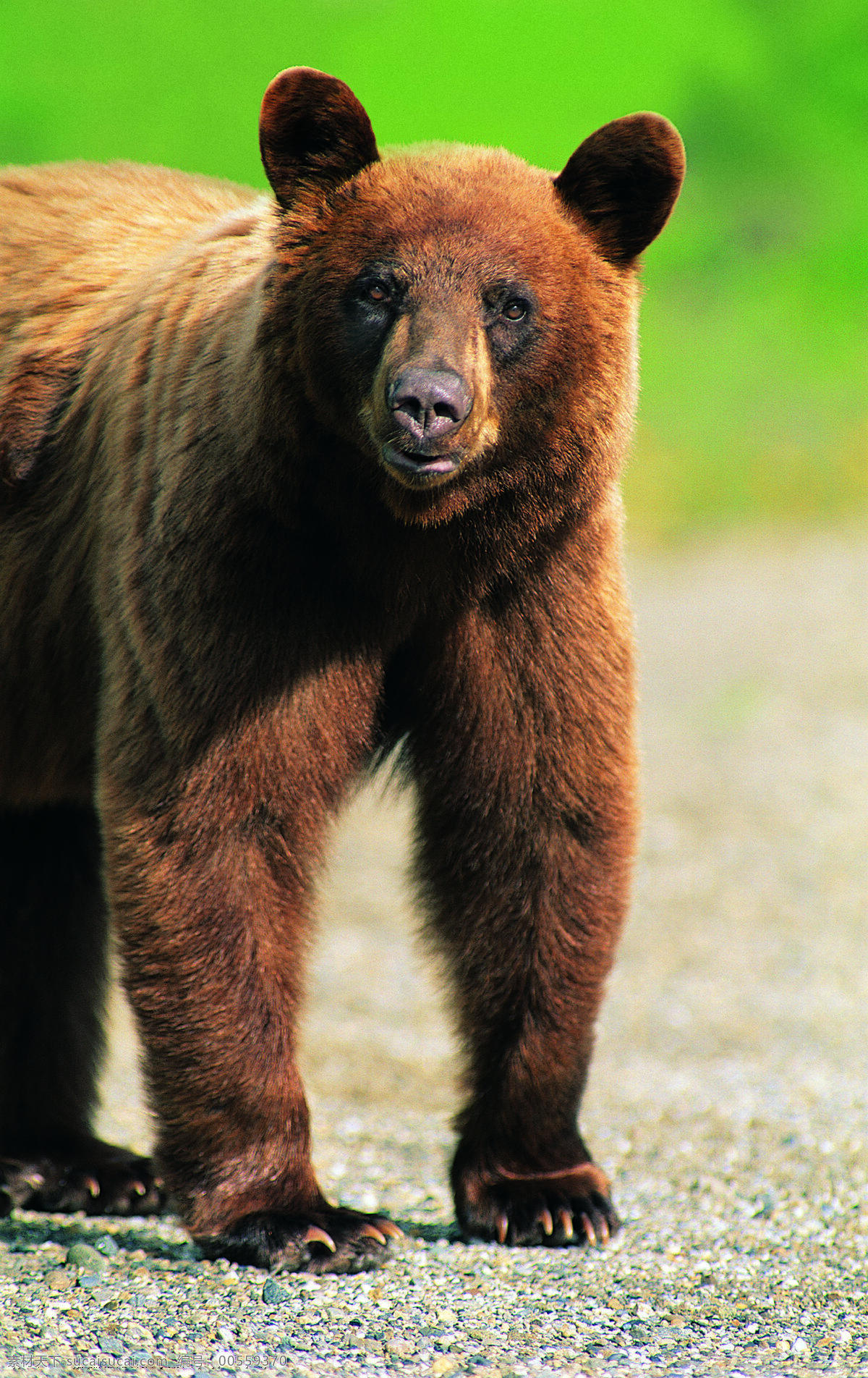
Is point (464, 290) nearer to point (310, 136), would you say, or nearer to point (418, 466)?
point (418, 466)

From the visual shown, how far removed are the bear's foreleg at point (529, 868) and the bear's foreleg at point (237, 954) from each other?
1.18ft

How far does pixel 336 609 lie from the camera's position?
3.98m

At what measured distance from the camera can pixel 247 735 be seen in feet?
12.9

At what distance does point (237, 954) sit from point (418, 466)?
1.37m

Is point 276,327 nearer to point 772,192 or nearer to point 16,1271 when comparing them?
point 16,1271

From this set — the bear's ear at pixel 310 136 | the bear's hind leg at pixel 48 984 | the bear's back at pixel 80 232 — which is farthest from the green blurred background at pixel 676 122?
the bear's ear at pixel 310 136

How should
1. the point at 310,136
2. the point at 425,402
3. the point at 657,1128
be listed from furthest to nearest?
the point at 657,1128 → the point at 310,136 → the point at 425,402

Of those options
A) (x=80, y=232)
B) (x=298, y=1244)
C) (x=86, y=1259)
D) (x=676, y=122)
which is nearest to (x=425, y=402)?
(x=80, y=232)

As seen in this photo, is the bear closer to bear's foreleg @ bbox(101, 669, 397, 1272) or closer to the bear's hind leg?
bear's foreleg @ bbox(101, 669, 397, 1272)

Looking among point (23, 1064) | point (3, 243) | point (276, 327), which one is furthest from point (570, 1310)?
point (3, 243)

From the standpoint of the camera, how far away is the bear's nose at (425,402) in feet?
11.4

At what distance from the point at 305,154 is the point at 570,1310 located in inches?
117

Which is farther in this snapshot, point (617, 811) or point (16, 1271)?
point (617, 811)

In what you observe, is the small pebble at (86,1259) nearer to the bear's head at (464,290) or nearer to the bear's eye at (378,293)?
the bear's head at (464,290)
